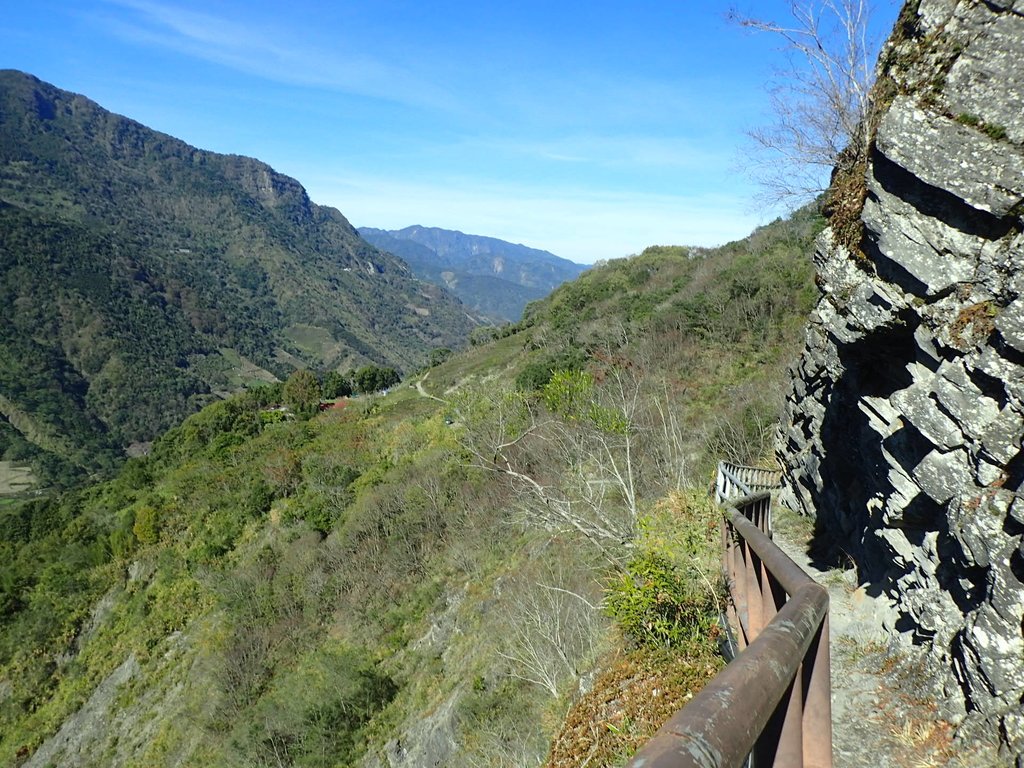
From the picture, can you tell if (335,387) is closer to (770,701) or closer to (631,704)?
(631,704)

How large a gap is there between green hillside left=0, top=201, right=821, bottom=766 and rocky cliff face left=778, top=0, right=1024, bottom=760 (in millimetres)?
2163

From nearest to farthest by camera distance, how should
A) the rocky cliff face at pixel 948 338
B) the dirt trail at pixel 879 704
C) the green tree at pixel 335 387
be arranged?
the dirt trail at pixel 879 704
the rocky cliff face at pixel 948 338
the green tree at pixel 335 387

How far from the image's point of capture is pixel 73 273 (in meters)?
178

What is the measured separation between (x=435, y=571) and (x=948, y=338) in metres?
23.6

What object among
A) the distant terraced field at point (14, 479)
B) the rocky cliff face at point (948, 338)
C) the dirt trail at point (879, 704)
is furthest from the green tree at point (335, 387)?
the distant terraced field at point (14, 479)

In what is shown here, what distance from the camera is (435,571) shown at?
85.9 feet

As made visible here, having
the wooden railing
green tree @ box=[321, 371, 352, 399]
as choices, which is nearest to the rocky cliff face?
the wooden railing

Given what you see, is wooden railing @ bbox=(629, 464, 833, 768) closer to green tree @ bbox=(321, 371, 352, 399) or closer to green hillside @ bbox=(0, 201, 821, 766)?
green hillside @ bbox=(0, 201, 821, 766)

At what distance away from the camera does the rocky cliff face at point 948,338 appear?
4555 millimetres

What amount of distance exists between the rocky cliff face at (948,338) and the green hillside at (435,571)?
2163mm

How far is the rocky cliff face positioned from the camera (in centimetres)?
455

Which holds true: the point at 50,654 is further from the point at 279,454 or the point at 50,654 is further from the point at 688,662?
the point at 688,662

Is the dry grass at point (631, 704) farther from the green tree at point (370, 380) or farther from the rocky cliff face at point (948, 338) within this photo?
the green tree at point (370, 380)

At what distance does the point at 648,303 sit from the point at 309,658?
2888cm
